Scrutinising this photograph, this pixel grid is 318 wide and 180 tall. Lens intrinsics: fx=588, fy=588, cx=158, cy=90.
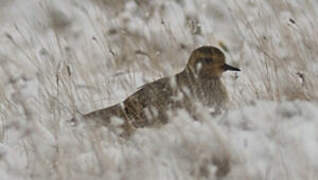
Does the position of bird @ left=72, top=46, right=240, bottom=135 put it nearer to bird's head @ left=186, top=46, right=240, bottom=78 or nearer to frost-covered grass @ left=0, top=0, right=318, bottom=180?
bird's head @ left=186, top=46, right=240, bottom=78

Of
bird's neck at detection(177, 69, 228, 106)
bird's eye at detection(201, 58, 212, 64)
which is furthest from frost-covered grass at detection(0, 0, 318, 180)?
bird's eye at detection(201, 58, 212, 64)

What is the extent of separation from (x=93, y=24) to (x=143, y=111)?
73.4 inches

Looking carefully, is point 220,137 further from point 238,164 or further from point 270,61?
point 270,61

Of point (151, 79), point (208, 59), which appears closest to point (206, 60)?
point (208, 59)

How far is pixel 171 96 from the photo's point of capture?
414cm

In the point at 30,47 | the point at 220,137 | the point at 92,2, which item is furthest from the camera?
the point at 92,2

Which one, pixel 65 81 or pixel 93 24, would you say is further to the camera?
pixel 93 24

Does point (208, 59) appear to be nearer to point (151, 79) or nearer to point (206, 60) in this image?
point (206, 60)

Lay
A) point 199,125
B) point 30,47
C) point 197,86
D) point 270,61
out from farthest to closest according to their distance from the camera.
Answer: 1. point 30,47
2. point 197,86
3. point 270,61
4. point 199,125

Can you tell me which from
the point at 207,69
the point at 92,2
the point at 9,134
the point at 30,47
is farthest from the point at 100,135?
the point at 92,2

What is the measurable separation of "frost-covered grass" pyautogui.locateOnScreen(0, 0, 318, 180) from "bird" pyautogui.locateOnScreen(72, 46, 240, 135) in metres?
0.12

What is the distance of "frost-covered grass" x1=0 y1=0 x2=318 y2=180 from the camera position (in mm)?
3500

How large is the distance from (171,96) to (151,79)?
2.58 feet

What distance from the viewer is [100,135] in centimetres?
390
